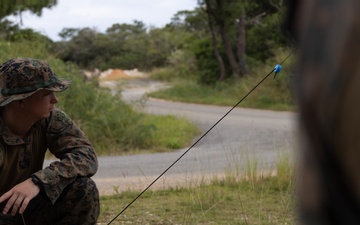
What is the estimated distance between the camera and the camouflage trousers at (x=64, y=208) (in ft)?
9.73

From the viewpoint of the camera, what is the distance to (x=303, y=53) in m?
0.63

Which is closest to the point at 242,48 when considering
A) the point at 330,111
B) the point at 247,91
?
the point at 247,91

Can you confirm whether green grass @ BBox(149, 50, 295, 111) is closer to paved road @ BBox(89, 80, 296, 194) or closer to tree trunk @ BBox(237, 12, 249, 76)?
tree trunk @ BBox(237, 12, 249, 76)

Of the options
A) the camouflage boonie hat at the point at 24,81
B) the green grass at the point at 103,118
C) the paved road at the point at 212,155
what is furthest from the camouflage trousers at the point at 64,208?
the green grass at the point at 103,118

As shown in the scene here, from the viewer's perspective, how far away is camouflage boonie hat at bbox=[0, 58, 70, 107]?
293 cm

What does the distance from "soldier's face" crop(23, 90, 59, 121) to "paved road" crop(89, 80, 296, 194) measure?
103cm

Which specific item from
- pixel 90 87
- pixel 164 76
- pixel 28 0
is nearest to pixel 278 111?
pixel 90 87

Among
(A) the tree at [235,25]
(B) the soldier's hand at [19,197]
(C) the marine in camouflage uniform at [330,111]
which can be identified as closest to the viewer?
(C) the marine in camouflage uniform at [330,111]

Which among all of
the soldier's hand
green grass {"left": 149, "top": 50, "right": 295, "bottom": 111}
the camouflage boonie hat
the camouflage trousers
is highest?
the camouflage boonie hat

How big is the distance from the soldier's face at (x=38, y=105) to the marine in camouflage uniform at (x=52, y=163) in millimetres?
21

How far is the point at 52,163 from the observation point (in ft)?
9.52

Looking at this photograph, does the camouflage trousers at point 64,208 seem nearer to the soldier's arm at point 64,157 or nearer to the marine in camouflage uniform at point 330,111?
the soldier's arm at point 64,157

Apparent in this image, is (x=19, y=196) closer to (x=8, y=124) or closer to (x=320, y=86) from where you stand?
(x=8, y=124)

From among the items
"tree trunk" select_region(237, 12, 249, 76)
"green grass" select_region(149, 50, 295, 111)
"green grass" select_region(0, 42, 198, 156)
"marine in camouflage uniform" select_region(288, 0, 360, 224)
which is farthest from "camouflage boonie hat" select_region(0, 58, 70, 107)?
"tree trunk" select_region(237, 12, 249, 76)
